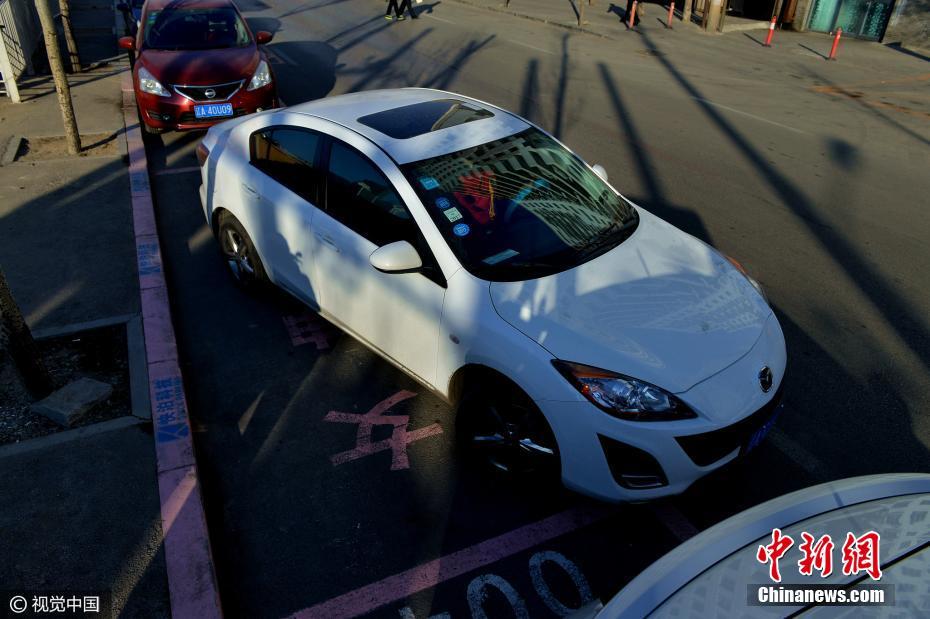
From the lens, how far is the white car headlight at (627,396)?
3422mm

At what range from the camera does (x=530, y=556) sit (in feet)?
12.0

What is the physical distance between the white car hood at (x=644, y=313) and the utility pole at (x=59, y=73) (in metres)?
7.37

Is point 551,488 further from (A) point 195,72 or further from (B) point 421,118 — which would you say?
(A) point 195,72

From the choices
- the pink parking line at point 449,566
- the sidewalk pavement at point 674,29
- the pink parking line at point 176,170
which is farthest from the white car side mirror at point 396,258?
the sidewalk pavement at point 674,29

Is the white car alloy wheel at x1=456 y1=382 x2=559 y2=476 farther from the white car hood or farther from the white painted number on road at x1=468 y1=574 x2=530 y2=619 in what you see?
the white painted number on road at x1=468 y1=574 x2=530 y2=619

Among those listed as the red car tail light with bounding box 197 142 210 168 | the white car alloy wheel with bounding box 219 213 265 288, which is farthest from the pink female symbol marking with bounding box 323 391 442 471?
the red car tail light with bounding box 197 142 210 168

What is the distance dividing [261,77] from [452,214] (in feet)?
22.1

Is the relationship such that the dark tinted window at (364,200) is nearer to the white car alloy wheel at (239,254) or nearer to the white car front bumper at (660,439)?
the white car alloy wheel at (239,254)

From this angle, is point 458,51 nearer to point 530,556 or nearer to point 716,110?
point 716,110

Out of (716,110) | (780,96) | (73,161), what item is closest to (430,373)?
(73,161)

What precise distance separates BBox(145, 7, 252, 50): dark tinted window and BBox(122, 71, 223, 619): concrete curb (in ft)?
15.6

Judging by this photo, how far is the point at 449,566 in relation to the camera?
11.9 ft

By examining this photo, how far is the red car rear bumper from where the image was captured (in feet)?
30.0

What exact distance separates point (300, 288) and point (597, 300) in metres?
2.37
